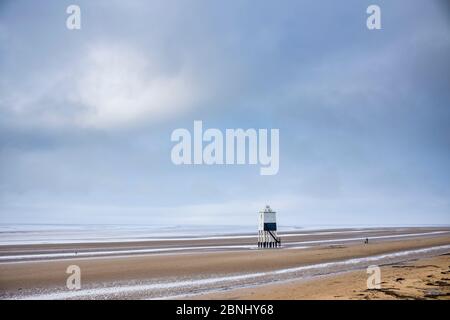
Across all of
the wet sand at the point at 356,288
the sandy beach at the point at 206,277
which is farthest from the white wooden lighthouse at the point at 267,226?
the wet sand at the point at 356,288

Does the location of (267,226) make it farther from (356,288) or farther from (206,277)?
(356,288)

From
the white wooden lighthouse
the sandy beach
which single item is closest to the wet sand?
the sandy beach

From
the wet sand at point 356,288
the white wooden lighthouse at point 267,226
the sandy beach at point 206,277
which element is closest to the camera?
the wet sand at point 356,288

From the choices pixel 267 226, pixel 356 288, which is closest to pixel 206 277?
pixel 356 288

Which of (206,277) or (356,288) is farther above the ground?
(356,288)

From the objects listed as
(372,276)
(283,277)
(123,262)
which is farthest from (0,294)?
(372,276)

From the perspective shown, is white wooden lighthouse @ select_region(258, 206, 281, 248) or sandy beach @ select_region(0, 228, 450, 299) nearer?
sandy beach @ select_region(0, 228, 450, 299)

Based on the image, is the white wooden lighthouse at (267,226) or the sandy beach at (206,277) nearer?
the sandy beach at (206,277)

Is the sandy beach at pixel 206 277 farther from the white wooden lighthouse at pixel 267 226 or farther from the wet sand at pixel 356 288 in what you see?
the white wooden lighthouse at pixel 267 226

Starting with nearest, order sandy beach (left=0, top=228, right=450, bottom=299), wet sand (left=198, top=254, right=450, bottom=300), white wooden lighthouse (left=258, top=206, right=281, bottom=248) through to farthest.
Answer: wet sand (left=198, top=254, right=450, bottom=300) → sandy beach (left=0, top=228, right=450, bottom=299) → white wooden lighthouse (left=258, top=206, right=281, bottom=248)

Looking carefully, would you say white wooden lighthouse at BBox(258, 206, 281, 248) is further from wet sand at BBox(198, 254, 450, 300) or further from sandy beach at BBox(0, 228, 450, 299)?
wet sand at BBox(198, 254, 450, 300)
